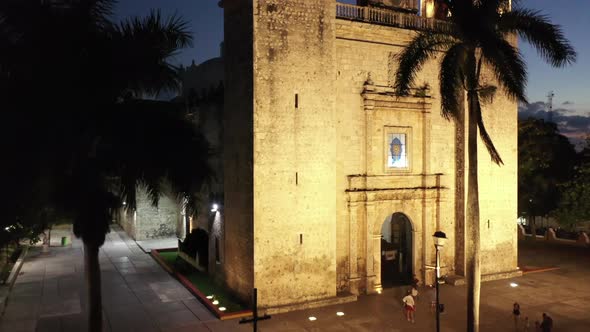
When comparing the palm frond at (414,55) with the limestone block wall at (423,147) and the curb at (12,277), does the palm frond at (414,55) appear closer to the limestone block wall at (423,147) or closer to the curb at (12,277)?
the limestone block wall at (423,147)

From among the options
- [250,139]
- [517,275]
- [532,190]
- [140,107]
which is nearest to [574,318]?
[517,275]

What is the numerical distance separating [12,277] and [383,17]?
1874cm

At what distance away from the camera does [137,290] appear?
63.2ft

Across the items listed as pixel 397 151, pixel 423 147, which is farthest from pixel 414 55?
pixel 423 147

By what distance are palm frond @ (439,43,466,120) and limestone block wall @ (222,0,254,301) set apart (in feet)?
19.9

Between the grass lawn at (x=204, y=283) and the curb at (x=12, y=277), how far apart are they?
21.0ft

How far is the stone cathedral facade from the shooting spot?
1634 centimetres

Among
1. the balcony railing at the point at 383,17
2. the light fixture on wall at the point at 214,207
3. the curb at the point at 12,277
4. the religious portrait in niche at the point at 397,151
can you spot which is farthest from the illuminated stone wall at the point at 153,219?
the balcony railing at the point at 383,17

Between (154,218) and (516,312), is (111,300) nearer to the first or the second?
(516,312)

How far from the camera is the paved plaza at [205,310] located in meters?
15.2

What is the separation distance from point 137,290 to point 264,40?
10.8 metres

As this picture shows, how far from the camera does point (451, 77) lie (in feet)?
43.9

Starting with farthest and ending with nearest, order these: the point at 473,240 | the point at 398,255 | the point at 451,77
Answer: the point at 398,255
the point at 473,240
the point at 451,77

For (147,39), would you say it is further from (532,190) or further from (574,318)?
(532,190)
